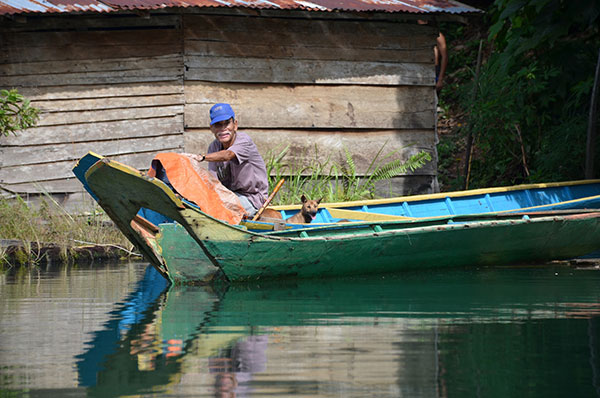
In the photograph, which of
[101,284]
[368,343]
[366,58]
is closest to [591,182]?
[366,58]

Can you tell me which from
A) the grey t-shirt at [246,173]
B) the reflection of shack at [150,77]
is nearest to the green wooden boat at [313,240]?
the grey t-shirt at [246,173]

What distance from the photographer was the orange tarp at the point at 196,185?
7.42 metres

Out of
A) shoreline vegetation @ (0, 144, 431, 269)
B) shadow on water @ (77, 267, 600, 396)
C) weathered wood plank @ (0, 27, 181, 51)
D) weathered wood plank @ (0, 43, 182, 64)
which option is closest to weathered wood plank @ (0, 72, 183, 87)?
weathered wood plank @ (0, 43, 182, 64)

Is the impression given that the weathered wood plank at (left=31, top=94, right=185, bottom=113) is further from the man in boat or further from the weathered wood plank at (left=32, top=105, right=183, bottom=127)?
the man in boat

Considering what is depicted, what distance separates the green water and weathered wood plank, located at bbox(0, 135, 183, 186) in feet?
14.7

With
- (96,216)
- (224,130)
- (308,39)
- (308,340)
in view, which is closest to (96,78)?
(96,216)

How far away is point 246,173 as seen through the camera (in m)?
8.19

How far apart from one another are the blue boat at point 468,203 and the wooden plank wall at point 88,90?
306 cm

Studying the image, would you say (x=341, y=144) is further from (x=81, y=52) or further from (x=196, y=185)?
(x=196, y=185)

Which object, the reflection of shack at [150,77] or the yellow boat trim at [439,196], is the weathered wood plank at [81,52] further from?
the yellow boat trim at [439,196]

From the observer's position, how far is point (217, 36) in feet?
38.7

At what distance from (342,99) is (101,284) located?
18.7ft

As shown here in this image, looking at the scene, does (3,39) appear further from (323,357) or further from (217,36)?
(323,357)

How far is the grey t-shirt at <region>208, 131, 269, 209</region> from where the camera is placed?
8071 mm
